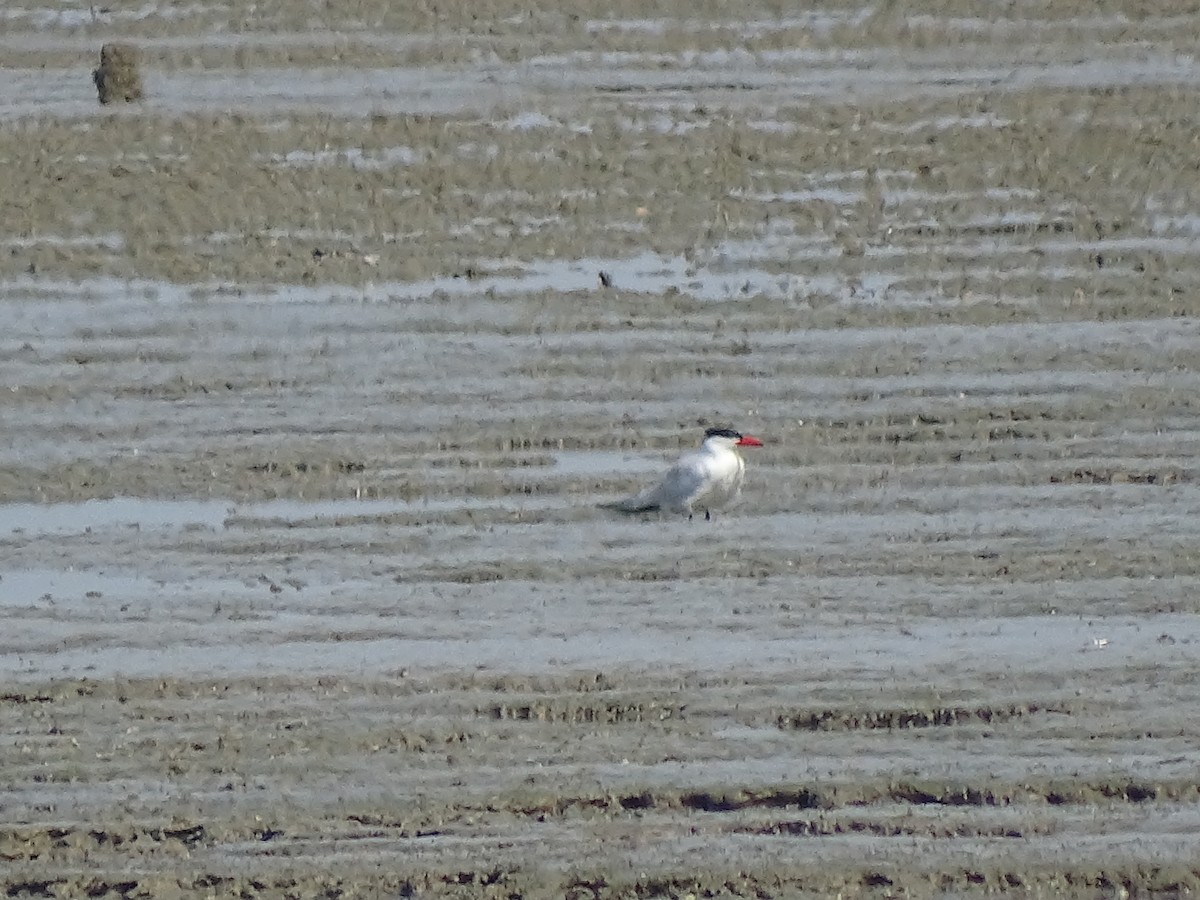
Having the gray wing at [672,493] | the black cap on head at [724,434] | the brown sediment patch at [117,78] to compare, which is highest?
the brown sediment patch at [117,78]

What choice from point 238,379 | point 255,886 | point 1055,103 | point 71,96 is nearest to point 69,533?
point 238,379

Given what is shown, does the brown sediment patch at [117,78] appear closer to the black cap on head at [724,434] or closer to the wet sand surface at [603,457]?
the wet sand surface at [603,457]

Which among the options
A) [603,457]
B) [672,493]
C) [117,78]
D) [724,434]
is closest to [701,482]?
[672,493]

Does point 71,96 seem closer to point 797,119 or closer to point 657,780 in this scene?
point 797,119

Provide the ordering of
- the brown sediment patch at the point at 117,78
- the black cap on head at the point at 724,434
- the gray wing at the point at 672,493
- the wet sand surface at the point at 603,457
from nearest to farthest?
the wet sand surface at the point at 603,457
the gray wing at the point at 672,493
the black cap on head at the point at 724,434
the brown sediment patch at the point at 117,78

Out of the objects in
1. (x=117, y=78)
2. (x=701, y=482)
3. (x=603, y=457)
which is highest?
(x=117, y=78)

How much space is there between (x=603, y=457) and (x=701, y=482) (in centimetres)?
88

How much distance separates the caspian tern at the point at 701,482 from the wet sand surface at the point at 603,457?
122mm

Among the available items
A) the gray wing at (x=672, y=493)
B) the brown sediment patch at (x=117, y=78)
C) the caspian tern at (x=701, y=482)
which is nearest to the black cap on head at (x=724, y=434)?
the caspian tern at (x=701, y=482)

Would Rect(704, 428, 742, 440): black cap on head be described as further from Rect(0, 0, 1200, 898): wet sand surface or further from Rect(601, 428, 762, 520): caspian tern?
Rect(0, 0, 1200, 898): wet sand surface

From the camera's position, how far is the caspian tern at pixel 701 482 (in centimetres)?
878

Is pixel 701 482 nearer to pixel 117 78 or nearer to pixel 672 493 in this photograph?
pixel 672 493

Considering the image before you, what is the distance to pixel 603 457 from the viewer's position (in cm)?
952

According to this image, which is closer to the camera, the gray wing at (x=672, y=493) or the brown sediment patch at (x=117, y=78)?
the gray wing at (x=672, y=493)
